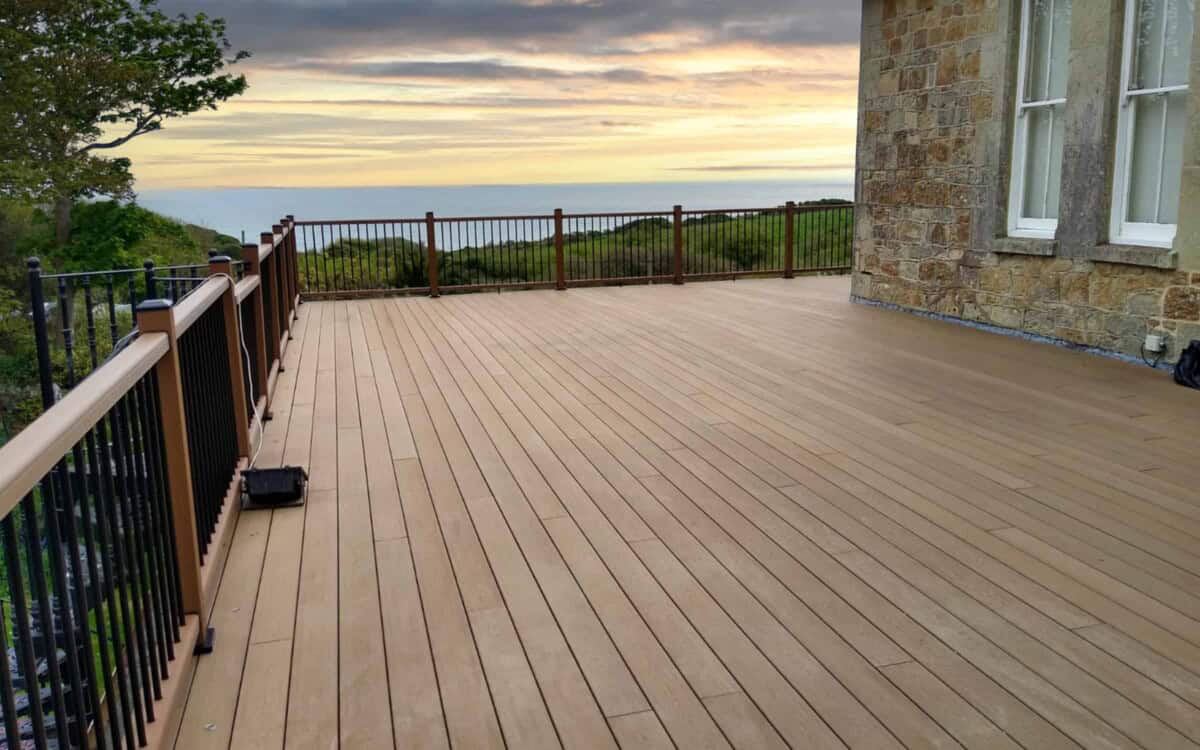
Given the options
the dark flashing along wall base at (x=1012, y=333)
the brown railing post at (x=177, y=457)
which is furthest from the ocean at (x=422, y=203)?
the brown railing post at (x=177, y=457)

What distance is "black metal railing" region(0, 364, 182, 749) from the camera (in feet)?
4.36

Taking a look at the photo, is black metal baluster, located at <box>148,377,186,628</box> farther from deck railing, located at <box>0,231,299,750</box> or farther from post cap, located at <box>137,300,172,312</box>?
post cap, located at <box>137,300,172,312</box>

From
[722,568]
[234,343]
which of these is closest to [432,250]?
[234,343]

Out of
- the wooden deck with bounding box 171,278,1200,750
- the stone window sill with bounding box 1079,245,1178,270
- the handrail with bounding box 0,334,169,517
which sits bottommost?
the wooden deck with bounding box 171,278,1200,750

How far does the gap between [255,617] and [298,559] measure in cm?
47

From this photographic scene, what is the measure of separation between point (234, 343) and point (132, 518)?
1.93 m

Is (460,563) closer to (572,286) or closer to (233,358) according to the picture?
(233,358)

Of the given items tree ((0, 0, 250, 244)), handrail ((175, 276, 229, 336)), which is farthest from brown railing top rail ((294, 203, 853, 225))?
tree ((0, 0, 250, 244))

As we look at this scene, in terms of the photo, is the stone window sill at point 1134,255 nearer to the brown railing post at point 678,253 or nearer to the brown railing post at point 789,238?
the brown railing post at point 789,238

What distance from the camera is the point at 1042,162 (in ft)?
24.0

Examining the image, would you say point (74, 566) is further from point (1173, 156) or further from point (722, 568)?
point (1173, 156)

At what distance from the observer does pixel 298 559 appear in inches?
130

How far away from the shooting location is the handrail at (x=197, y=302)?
105 inches

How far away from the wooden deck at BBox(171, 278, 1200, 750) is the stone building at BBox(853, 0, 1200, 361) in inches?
34.6
